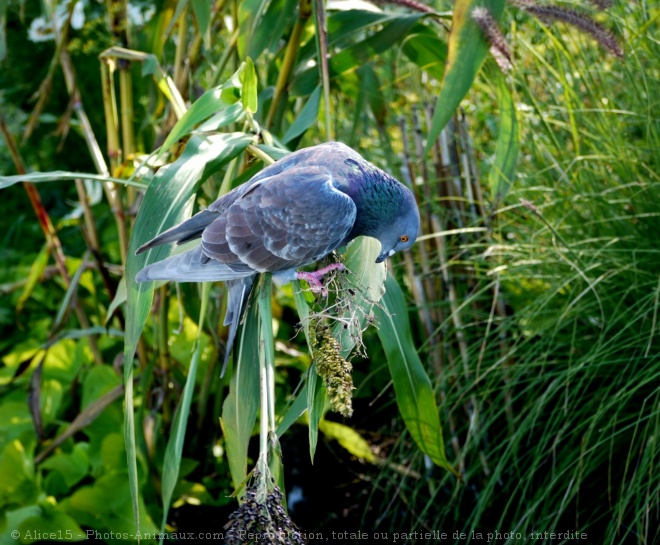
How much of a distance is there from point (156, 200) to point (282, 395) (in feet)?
4.62

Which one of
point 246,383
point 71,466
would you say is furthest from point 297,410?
point 71,466

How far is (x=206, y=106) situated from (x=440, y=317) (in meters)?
1.25

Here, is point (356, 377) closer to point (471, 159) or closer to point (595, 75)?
point (471, 159)

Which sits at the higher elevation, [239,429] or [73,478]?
[239,429]

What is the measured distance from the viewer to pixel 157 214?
139 centimetres

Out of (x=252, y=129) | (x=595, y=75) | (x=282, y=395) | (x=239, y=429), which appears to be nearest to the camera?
(x=239, y=429)

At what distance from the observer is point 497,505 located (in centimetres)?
224

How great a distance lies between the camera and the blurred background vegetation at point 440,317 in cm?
190

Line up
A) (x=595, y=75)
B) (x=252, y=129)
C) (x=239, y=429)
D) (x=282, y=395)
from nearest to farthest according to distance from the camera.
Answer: (x=239, y=429) → (x=252, y=129) → (x=595, y=75) → (x=282, y=395)

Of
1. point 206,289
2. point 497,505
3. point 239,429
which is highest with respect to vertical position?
point 206,289

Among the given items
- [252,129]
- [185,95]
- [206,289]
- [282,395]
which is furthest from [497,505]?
[185,95]

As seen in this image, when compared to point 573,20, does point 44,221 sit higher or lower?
lower

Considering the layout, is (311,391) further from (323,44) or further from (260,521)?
(323,44)

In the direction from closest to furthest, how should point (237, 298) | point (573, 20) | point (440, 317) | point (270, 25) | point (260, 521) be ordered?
point (260, 521) < point (237, 298) < point (573, 20) < point (270, 25) < point (440, 317)
